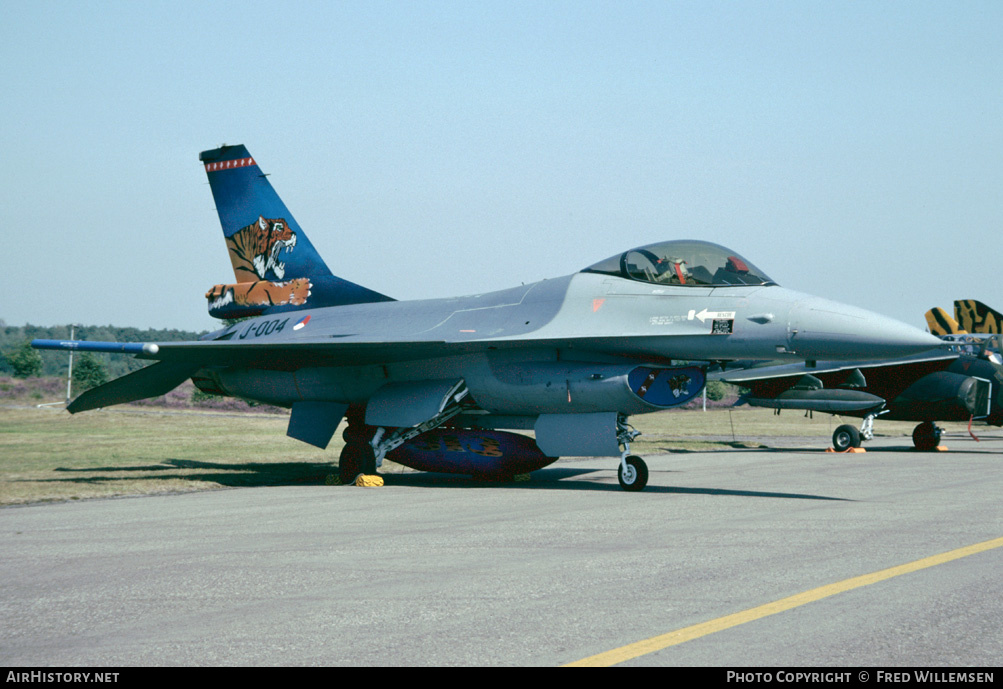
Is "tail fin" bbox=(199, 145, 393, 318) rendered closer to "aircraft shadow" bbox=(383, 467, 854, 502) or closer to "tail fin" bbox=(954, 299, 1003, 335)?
"aircraft shadow" bbox=(383, 467, 854, 502)

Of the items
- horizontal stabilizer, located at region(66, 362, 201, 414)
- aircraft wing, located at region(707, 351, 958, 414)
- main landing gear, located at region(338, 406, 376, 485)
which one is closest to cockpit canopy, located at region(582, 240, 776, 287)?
main landing gear, located at region(338, 406, 376, 485)

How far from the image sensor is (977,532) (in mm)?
8141

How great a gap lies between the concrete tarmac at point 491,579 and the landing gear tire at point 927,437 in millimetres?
12358

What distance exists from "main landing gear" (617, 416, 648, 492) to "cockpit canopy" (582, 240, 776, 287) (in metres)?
1.98

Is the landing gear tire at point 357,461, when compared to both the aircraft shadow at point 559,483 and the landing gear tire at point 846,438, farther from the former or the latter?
the landing gear tire at point 846,438

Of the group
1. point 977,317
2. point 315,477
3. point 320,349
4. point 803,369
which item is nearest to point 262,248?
point 320,349

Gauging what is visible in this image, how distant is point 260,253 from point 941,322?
820 inches

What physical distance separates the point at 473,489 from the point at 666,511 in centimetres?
399

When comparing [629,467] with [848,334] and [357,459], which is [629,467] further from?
[357,459]

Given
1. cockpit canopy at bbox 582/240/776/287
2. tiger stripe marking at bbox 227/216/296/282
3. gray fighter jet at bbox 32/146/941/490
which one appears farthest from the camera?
tiger stripe marking at bbox 227/216/296/282

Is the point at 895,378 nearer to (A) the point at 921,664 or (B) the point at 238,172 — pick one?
(B) the point at 238,172

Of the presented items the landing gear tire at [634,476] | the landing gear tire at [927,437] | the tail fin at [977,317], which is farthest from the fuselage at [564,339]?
the tail fin at [977,317]

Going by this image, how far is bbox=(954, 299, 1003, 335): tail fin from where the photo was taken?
28.3 m
